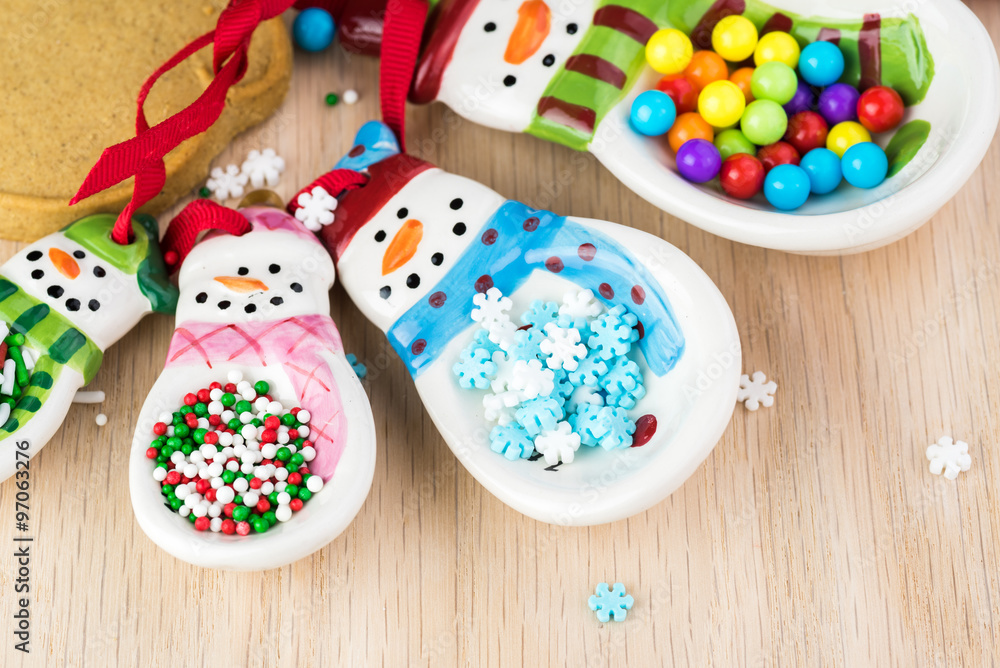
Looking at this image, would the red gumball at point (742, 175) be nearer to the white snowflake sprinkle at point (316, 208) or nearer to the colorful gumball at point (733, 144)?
the colorful gumball at point (733, 144)

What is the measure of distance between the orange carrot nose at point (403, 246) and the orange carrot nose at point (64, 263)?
43cm

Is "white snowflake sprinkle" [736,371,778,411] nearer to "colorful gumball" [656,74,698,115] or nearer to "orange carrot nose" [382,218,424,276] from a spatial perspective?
"colorful gumball" [656,74,698,115]

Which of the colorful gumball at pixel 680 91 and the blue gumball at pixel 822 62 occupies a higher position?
the blue gumball at pixel 822 62

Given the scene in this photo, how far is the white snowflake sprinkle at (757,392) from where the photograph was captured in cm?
127

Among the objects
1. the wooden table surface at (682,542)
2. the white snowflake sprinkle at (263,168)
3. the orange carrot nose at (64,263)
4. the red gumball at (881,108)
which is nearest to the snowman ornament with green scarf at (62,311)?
the orange carrot nose at (64,263)

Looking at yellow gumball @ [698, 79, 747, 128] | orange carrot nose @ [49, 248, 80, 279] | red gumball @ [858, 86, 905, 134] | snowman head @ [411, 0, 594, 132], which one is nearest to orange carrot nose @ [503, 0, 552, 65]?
snowman head @ [411, 0, 594, 132]

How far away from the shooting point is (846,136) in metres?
1.27

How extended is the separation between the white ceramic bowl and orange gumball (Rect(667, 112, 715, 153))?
0.03 m

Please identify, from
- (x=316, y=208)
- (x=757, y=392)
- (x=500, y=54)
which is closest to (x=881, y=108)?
(x=757, y=392)

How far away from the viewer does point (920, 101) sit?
4.12 feet

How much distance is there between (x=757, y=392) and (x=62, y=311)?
3.25 ft

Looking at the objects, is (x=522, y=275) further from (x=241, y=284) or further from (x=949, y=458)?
(x=949, y=458)

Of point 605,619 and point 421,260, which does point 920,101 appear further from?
point 605,619

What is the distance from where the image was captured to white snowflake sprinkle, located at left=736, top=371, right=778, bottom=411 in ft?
4.16
